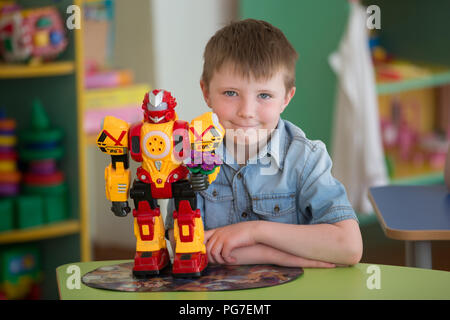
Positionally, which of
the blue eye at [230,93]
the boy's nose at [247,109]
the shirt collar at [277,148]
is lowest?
the shirt collar at [277,148]

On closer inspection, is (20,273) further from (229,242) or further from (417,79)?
(417,79)

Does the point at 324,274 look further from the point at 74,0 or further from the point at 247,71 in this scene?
the point at 74,0

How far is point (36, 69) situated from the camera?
1.92m

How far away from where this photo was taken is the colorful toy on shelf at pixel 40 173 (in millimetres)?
1957

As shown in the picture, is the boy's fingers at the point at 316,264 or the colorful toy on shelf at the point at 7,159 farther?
the colorful toy on shelf at the point at 7,159

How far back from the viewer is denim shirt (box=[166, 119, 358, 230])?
3.33 feet

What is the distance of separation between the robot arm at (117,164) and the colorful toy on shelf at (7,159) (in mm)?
1123

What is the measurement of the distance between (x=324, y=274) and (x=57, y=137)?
1.25 metres

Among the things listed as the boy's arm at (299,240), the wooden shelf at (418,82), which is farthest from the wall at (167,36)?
the boy's arm at (299,240)

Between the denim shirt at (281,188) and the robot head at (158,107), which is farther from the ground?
the robot head at (158,107)

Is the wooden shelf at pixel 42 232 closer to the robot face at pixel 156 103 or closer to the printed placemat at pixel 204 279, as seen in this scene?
the printed placemat at pixel 204 279

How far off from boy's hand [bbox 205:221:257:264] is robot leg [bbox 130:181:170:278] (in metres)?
0.08
